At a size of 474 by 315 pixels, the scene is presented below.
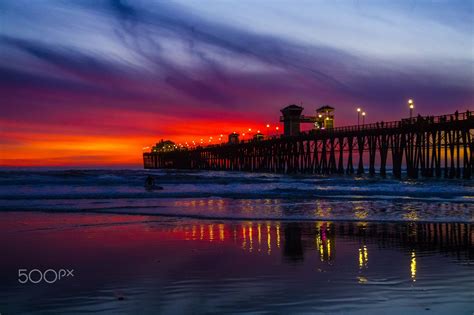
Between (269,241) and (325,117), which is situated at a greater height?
(325,117)

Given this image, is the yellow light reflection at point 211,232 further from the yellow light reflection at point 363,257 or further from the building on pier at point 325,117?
the building on pier at point 325,117

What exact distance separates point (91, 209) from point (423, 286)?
13432 mm

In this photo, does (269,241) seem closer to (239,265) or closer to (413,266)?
(239,265)

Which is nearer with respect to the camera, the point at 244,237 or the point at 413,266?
the point at 413,266

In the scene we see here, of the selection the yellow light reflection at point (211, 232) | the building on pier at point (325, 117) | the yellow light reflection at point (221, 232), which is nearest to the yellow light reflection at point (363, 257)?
the yellow light reflection at point (221, 232)

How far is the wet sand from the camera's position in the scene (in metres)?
5.66

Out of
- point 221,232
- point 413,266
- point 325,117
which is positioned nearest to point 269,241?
point 221,232

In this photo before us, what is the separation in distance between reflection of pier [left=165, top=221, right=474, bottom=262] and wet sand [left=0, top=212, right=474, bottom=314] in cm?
2

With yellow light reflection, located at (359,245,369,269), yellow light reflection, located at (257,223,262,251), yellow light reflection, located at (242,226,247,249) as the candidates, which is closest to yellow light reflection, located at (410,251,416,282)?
yellow light reflection, located at (359,245,369,269)

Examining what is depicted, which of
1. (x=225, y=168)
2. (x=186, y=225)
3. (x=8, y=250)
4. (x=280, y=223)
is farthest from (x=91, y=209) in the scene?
(x=225, y=168)
